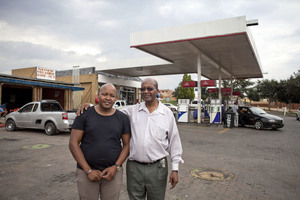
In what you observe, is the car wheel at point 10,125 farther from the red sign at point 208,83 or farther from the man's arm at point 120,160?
the red sign at point 208,83

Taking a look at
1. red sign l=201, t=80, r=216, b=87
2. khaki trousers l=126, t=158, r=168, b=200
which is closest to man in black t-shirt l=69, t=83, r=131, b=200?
khaki trousers l=126, t=158, r=168, b=200

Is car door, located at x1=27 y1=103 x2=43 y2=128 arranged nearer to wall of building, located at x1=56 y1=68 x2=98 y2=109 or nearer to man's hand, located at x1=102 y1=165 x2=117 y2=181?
man's hand, located at x1=102 y1=165 x2=117 y2=181

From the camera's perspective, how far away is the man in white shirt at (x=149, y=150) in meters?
2.39

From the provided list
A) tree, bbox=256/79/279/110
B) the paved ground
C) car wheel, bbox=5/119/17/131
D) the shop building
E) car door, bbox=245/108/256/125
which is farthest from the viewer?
tree, bbox=256/79/279/110

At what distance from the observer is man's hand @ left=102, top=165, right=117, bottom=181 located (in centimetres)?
225

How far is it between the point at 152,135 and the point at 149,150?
166 mm

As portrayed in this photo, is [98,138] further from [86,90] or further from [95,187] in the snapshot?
[86,90]

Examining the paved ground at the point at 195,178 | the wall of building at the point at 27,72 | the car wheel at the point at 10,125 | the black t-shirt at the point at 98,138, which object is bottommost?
the paved ground at the point at 195,178

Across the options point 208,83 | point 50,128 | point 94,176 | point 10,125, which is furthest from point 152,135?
point 208,83

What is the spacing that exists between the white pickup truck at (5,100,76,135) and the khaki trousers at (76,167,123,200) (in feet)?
28.3

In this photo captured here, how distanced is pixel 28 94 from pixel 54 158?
70.6 ft

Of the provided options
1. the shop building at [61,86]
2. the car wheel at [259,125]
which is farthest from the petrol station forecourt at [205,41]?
the shop building at [61,86]

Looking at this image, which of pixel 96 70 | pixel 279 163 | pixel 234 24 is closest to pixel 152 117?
pixel 279 163

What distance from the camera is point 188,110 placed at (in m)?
17.7
